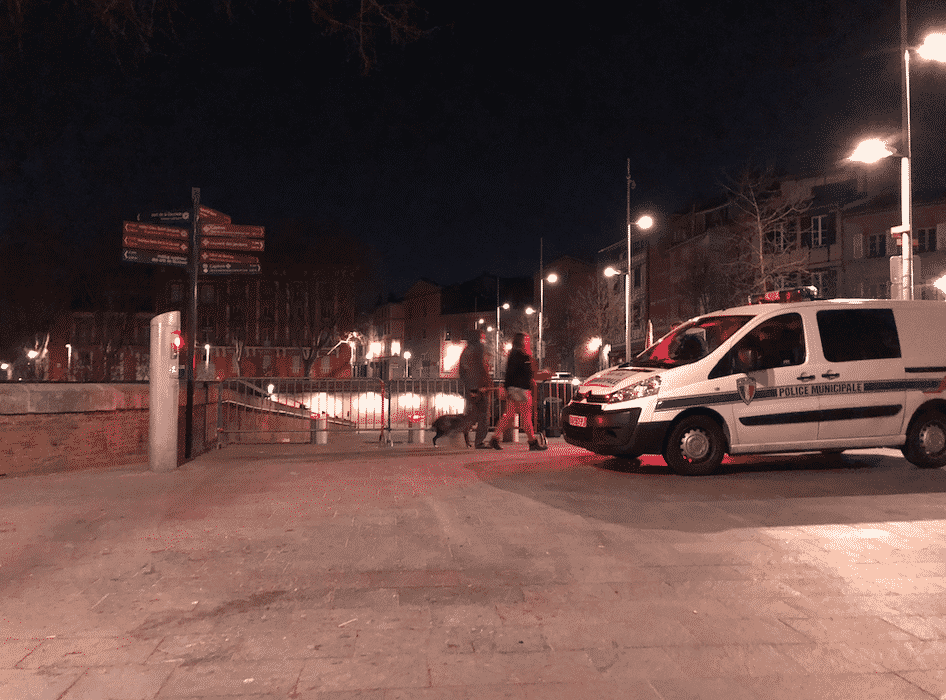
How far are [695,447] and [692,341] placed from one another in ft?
4.36

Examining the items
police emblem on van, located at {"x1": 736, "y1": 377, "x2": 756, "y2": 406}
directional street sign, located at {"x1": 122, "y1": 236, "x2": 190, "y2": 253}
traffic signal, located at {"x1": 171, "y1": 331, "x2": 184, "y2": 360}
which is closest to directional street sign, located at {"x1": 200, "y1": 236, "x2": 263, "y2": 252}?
directional street sign, located at {"x1": 122, "y1": 236, "x2": 190, "y2": 253}

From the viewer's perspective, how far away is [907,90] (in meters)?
13.0

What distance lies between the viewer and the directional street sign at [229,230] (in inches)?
425

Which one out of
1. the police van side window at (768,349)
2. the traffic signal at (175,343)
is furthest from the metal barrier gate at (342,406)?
the police van side window at (768,349)

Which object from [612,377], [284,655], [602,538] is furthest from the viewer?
[612,377]

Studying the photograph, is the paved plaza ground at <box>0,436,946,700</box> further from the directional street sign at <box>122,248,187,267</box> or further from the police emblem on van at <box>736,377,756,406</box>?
the directional street sign at <box>122,248,187,267</box>

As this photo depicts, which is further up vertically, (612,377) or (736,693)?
(612,377)

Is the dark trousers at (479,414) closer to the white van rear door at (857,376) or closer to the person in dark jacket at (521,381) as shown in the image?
the person in dark jacket at (521,381)

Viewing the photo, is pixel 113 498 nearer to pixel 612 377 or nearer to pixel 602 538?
pixel 602 538

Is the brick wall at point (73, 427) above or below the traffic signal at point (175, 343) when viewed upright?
below

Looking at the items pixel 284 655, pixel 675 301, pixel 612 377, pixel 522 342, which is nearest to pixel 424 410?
pixel 522 342

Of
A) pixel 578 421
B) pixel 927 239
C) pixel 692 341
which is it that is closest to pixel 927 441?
pixel 692 341

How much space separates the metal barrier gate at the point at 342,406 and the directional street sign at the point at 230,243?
2397 mm

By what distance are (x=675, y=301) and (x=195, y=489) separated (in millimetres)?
54706
